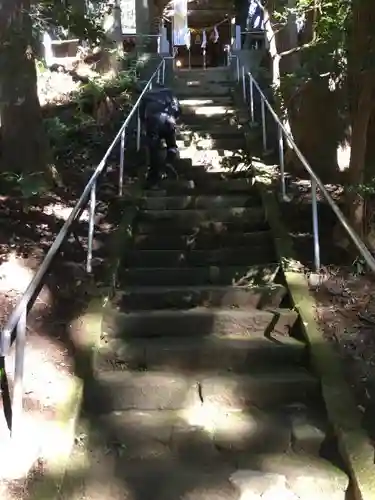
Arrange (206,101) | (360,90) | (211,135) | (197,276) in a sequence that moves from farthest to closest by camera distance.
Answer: (206,101) < (211,135) < (197,276) < (360,90)

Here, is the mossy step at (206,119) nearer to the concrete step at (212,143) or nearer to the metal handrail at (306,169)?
the metal handrail at (306,169)

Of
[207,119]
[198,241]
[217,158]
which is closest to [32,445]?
[198,241]

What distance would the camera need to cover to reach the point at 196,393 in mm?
3836

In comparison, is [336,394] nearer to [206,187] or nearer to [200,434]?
[200,434]

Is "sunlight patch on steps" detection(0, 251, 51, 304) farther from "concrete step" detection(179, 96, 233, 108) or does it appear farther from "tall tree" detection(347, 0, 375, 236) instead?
"concrete step" detection(179, 96, 233, 108)

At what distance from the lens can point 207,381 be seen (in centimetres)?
389

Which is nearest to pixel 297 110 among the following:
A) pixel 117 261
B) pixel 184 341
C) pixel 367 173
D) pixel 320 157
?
pixel 320 157

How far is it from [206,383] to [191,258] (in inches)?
69.6

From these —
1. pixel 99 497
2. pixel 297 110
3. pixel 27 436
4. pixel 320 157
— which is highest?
pixel 297 110

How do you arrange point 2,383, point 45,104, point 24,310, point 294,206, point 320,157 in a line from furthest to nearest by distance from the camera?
1. point 45,104
2. point 320,157
3. point 294,206
4. point 2,383
5. point 24,310

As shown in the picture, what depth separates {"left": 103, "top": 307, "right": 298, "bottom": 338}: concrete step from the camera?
4387mm

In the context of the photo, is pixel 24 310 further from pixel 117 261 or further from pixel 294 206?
pixel 294 206

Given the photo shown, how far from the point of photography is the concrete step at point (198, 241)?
572 centimetres

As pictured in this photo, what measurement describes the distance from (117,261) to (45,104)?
6257 millimetres
